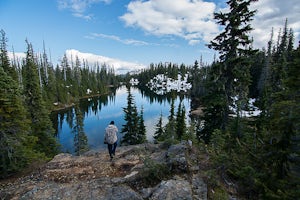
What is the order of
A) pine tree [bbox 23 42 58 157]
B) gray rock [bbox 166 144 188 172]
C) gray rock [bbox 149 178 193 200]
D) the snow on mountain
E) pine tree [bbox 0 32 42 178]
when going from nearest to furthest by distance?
gray rock [bbox 149 178 193 200] < gray rock [bbox 166 144 188 172] < pine tree [bbox 0 32 42 178] < pine tree [bbox 23 42 58 157] < the snow on mountain

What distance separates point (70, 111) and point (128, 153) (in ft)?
148

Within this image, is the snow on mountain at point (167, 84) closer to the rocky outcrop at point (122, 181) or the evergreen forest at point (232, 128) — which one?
the evergreen forest at point (232, 128)

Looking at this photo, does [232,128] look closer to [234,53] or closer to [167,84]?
[234,53]

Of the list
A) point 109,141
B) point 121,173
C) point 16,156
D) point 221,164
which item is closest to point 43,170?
point 16,156

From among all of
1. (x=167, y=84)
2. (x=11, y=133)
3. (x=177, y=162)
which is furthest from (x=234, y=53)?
(x=167, y=84)

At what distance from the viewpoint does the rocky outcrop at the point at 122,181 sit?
4973mm

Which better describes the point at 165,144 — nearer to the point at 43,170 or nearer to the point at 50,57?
the point at 43,170

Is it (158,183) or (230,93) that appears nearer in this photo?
(158,183)

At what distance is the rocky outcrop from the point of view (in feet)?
16.3

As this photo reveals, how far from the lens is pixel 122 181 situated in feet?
18.7

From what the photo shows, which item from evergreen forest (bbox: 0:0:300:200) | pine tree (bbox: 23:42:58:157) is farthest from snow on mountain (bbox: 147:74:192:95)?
pine tree (bbox: 23:42:58:157)

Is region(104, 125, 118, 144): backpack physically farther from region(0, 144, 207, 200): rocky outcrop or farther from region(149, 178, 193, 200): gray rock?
region(149, 178, 193, 200): gray rock

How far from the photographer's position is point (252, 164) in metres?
5.44

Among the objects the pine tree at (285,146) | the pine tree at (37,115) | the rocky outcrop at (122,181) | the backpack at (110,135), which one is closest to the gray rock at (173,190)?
the rocky outcrop at (122,181)
